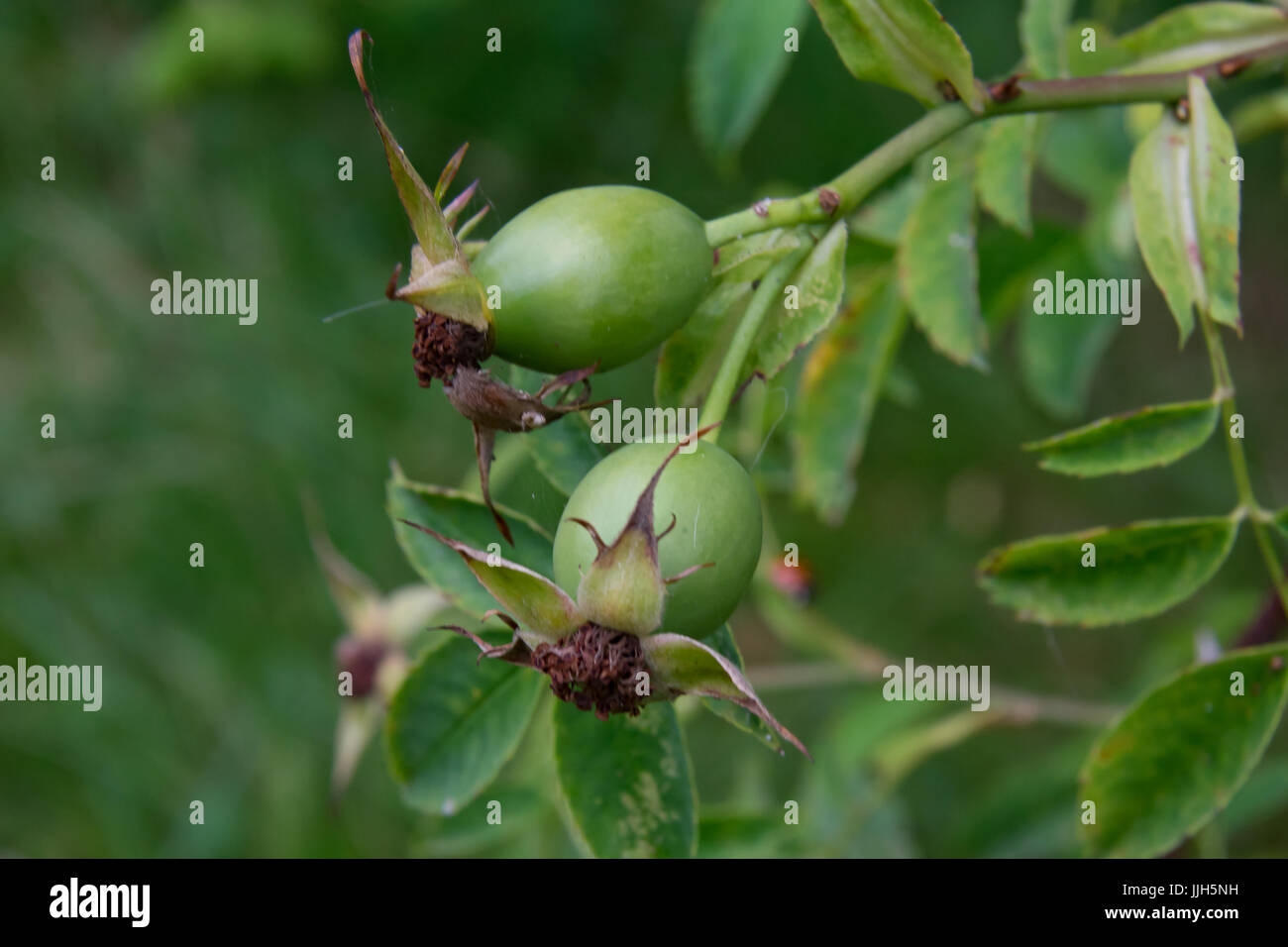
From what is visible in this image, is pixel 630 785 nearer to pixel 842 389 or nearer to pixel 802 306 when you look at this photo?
pixel 802 306

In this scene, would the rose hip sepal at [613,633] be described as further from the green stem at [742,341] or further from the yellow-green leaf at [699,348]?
the yellow-green leaf at [699,348]

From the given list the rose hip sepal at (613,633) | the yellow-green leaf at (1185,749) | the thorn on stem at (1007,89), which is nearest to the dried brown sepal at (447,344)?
the rose hip sepal at (613,633)

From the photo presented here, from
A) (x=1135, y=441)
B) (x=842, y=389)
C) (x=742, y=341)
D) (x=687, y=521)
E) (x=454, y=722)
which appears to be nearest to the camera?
(x=687, y=521)

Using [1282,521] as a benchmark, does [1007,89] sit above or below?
above

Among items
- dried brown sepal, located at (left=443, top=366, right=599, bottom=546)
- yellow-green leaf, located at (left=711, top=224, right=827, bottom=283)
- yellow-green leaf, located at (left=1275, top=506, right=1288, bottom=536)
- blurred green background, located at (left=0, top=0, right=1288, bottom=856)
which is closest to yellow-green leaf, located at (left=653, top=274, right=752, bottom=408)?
yellow-green leaf, located at (left=711, top=224, right=827, bottom=283)

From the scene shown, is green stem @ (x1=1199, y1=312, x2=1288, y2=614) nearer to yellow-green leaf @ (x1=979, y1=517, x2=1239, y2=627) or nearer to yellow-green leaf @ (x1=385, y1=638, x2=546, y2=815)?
yellow-green leaf @ (x1=979, y1=517, x2=1239, y2=627)

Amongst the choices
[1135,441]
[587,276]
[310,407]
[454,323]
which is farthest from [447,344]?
[310,407]

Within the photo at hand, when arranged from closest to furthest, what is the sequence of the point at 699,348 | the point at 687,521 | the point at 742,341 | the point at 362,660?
1. the point at 687,521
2. the point at 742,341
3. the point at 699,348
4. the point at 362,660
